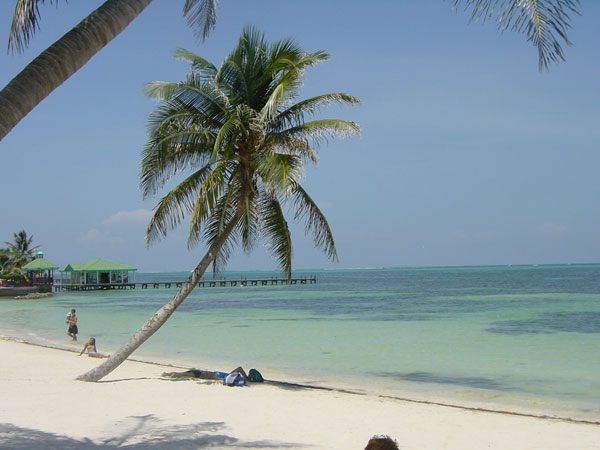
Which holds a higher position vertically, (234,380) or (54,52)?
(54,52)

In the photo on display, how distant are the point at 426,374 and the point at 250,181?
7.72 m

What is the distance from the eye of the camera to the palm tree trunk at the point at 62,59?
409 centimetres

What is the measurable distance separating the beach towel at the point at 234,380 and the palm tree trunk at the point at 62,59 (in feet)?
25.8

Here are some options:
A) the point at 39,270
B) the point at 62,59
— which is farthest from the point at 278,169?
the point at 39,270

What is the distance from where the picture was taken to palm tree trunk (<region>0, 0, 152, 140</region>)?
4086mm

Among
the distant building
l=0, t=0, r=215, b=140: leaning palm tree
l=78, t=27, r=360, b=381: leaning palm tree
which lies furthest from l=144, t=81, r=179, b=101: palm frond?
the distant building

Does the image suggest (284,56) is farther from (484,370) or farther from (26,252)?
(26,252)

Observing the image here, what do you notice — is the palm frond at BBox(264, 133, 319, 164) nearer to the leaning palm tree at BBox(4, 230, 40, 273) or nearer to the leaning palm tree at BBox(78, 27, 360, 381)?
the leaning palm tree at BBox(78, 27, 360, 381)

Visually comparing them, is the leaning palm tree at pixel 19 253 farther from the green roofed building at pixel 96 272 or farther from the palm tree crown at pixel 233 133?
the palm tree crown at pixel 233 133

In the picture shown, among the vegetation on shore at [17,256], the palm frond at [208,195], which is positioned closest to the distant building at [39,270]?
the vegetation on shore at [17,256]

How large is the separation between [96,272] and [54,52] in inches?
2726

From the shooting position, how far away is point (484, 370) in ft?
50.9

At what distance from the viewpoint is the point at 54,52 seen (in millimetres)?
4379

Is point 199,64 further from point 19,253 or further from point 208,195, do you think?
point 19,253
